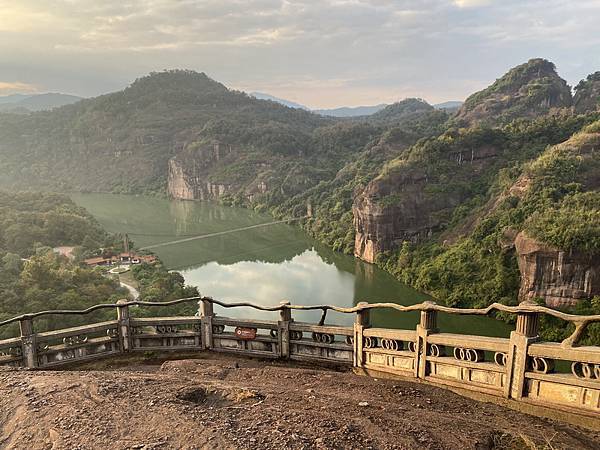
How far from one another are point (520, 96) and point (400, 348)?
97833 mm

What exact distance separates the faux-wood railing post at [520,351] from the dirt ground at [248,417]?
13.2 inches

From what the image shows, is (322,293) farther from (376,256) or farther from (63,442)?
(63,442)

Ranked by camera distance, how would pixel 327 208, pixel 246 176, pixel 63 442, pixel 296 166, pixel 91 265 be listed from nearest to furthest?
pixel 63 442, pixel 91 265, pixel 327 208, pixel 296 166, pixel 246 176

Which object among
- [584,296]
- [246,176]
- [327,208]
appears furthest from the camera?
[246,176]

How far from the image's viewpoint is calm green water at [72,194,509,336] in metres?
34.4

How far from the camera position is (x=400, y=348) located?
7547mm

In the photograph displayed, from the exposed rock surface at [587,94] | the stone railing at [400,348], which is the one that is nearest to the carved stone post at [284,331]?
the stone railing at [400,348]

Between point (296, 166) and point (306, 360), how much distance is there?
92264 mm

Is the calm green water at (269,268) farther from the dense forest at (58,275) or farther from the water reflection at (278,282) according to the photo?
the dense forest at (58,275)

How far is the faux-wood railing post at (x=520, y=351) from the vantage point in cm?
605

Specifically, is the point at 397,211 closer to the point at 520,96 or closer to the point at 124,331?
the point at 124,331

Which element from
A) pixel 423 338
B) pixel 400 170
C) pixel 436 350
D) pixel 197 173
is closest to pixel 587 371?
pixel 436 350

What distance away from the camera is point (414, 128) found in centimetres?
10356

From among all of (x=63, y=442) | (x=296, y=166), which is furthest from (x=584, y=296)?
(x=296, y=166)
